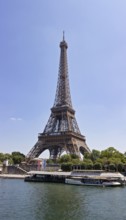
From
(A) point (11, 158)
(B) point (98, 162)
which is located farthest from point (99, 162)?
(A) point (11, 158)

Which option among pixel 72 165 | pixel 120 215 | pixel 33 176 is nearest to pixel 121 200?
pixel 120 215

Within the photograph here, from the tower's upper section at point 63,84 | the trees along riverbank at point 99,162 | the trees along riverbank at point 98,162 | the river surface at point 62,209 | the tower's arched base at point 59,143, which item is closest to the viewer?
the river surface at point 62,209

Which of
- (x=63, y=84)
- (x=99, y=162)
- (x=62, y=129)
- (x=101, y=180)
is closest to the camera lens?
(x=101, y=180)

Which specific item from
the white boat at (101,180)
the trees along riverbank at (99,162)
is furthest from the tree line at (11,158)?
the white boat at (101,180)

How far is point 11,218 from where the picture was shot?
2081 cm

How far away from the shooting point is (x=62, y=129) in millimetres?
87438

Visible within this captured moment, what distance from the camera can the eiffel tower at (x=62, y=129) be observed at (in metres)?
82.4

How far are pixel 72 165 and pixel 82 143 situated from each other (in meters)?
21.5

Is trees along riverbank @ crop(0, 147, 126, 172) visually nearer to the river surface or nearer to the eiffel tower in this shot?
the eiffel tower

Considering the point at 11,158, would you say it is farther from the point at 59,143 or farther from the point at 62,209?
the point at 62,209

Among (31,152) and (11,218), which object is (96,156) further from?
(11,218)

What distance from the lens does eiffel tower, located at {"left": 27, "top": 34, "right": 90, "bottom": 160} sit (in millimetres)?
82375

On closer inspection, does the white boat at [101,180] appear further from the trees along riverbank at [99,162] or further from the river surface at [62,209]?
the river surface at [62,209]

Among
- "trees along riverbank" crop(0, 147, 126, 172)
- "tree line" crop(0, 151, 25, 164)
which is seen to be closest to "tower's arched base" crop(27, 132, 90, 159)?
"trees along riverbank" crop(0, 147, 126, 172)
